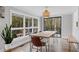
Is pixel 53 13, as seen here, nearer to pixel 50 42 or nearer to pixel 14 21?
pixel 50 42

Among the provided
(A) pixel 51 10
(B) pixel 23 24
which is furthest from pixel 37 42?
(A) pixel 51 10

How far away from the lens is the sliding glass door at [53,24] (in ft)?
8.87

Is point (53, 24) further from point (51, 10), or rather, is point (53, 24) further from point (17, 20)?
point (17, 20)

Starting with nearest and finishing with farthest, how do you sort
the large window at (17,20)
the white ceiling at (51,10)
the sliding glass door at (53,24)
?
1. the white ceiling at (51,10)
2. the large window at (17,20)
3. the sliding glass door at (53,24)

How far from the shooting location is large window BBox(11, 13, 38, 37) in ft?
8.34

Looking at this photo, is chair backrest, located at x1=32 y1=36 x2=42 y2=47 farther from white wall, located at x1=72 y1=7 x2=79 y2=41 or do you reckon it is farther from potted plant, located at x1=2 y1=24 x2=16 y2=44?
white wall, located at x1=72 y1=7 x2=79 y2=41

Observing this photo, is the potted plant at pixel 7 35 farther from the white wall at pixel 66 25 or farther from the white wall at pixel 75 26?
the white wall at pixel 75 26

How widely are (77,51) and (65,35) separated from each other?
1.49ft

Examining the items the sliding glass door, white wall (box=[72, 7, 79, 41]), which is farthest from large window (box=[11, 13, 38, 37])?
white wall (box=[72, 7, 79, 41])

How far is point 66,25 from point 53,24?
1.01 feet

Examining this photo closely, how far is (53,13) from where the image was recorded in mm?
2627

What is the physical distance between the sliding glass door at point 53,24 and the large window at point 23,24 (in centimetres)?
24

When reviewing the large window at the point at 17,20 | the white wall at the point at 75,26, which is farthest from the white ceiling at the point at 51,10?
the large window at the point at 17,20
